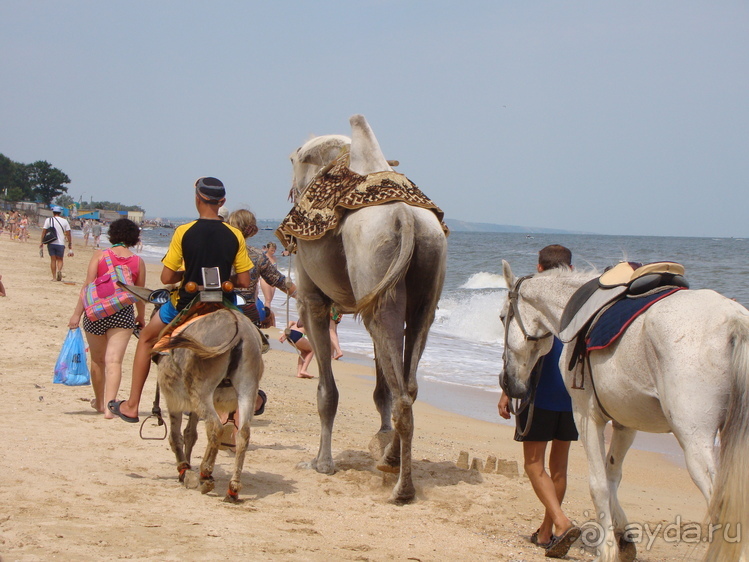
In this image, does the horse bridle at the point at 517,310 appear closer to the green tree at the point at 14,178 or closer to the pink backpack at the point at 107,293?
the pink backpack at the point at 107,293

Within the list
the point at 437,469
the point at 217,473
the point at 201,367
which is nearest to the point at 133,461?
the point at 217,473

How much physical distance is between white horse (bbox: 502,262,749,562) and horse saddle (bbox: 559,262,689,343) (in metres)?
0.15

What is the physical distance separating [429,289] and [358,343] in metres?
10.4

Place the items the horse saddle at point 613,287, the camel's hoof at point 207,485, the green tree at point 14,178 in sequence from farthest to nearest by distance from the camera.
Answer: the green tree at point 14,178, the camel's hoof at point 207,485, the horse saddle at point 613,287

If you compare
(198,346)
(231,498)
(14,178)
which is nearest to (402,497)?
(231,498)

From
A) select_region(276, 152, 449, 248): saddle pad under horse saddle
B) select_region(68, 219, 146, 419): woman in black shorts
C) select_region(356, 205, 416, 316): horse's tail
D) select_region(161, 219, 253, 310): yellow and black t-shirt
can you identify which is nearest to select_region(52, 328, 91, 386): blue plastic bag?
select_region(68, 219, 146, 419): woman in black shorts

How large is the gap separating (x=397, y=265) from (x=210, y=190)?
142cm

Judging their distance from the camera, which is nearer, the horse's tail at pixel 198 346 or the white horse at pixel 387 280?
the horse's tail at pixel 198 346

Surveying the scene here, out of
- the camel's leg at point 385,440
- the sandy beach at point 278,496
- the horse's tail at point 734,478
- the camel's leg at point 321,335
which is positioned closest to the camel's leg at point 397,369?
the sandy beach at point 278,496

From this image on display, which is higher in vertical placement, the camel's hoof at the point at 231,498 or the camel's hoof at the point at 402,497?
the camel's hoof at the point at 231,498

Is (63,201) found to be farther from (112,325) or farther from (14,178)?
(112,325)

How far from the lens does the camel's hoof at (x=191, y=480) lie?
5.34 m

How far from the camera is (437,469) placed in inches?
259

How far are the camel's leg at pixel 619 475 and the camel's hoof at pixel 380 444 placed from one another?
223 centimetres
